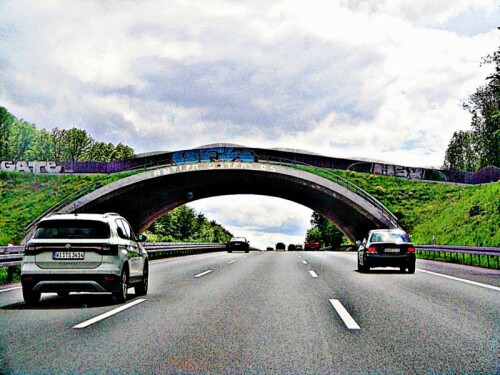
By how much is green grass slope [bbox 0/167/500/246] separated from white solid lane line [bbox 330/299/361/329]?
973 inches

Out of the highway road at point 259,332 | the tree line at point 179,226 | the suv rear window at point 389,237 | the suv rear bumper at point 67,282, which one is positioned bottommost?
the highway road at point 259,332

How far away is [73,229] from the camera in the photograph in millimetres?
9672

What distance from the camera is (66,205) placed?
4628 centimetres

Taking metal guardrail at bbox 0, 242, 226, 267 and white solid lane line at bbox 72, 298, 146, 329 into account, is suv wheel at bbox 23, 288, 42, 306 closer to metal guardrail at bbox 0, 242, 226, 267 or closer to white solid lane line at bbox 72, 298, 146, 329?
white solid lane line at bbox 72, 298, 146, 329

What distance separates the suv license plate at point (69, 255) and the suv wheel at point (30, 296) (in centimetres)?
75

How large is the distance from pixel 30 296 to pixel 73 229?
1.34m

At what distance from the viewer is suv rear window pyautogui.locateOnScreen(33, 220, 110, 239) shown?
31.3 ft

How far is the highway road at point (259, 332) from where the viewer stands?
17.0ft

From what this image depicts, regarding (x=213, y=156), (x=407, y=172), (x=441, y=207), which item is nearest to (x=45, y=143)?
(x=213, y=156)

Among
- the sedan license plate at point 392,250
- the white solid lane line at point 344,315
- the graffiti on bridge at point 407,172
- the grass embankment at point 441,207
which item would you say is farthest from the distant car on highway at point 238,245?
the white solid lane line at point 344,315

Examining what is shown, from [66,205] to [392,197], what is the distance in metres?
29.0

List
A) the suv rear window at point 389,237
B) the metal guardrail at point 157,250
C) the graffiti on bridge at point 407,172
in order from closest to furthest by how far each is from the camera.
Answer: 1. the metal guardrail at point 157,250
2. the suv rear window at point 389,237
3. the graffiti on bridge at point 407,172

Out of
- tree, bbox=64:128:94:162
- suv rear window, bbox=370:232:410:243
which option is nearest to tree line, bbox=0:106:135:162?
tree, bbox=64:128:94:162

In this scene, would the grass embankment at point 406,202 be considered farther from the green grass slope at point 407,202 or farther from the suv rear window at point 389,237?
the suv rear window at point 389,237
